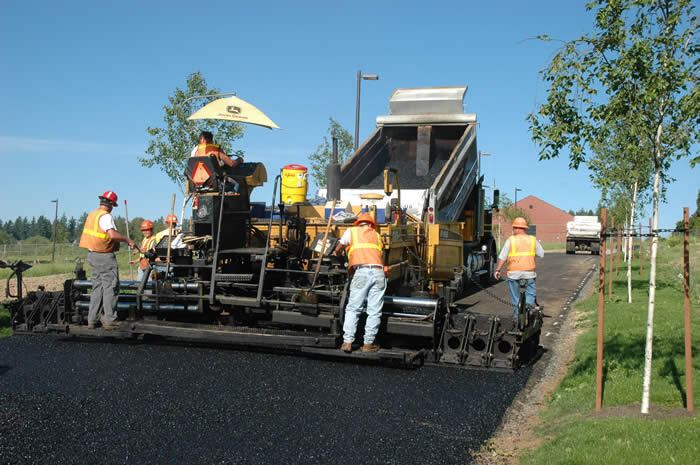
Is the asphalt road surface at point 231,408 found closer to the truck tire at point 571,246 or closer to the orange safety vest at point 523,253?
the orange safety vest at point 523,253

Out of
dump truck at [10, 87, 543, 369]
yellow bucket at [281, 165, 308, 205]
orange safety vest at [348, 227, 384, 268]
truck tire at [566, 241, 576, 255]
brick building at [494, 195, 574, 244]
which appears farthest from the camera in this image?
brick building at [494, 195, 574, 244]

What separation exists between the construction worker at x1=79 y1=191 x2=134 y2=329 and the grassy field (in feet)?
17.3

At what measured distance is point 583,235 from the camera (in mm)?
38469

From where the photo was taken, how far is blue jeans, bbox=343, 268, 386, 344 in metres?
6.71

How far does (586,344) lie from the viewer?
795 centimetres

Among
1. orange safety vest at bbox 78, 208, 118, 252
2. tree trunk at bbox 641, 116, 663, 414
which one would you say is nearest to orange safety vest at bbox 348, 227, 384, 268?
tree trunk at bbox 641, 116, 663, 414

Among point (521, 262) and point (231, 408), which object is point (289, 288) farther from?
point (521, 262)

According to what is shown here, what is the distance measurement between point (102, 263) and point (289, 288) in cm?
245

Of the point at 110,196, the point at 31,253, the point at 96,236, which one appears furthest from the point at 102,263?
the point at 31,253

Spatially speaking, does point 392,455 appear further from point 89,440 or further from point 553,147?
point 553,147

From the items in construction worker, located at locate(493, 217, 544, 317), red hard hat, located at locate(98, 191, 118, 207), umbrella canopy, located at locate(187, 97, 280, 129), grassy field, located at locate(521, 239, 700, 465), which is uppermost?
umbrella canopy, located at locate(187, 97, 280, 129)

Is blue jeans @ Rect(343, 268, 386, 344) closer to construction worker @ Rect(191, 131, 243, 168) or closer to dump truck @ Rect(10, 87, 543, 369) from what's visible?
dump truck @ Rect(10, 87, 543, 369)

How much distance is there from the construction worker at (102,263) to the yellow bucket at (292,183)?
2.46 metres

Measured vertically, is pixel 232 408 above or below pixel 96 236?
below
